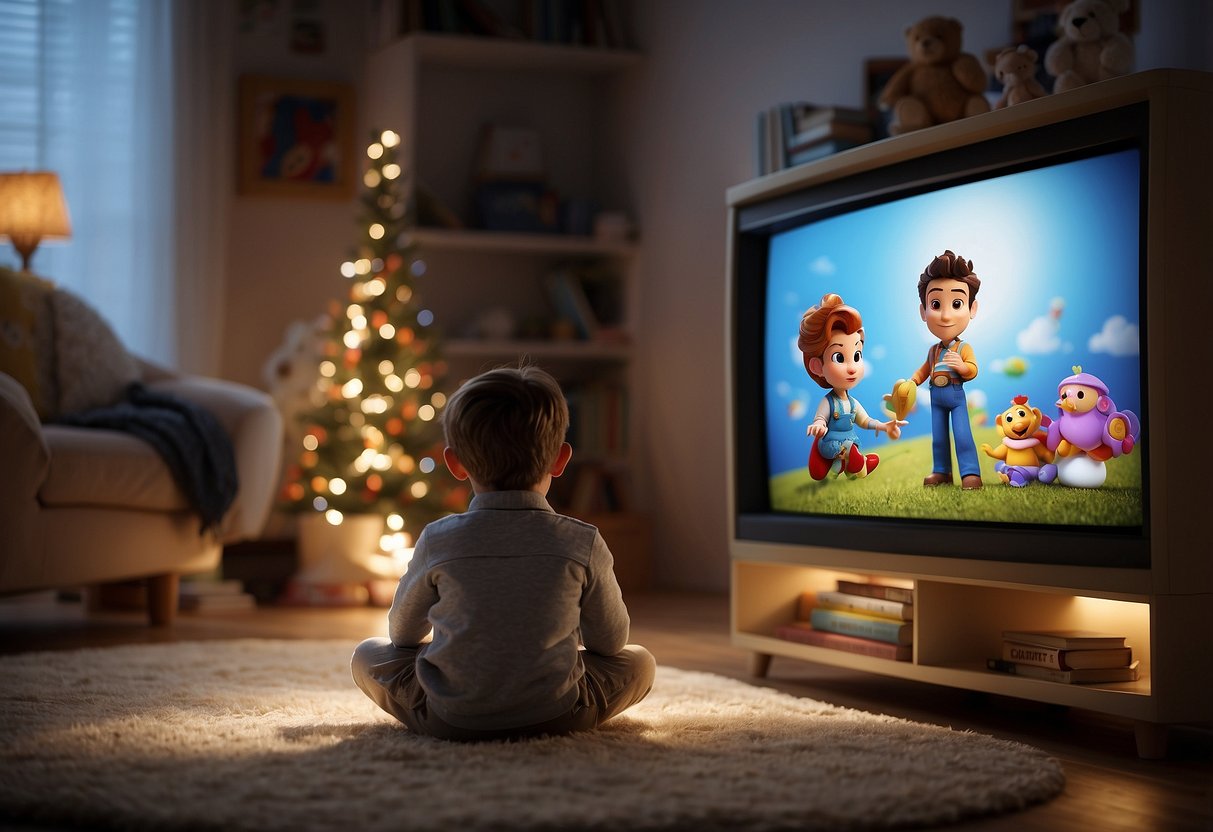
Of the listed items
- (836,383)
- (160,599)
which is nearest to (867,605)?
(836,383)

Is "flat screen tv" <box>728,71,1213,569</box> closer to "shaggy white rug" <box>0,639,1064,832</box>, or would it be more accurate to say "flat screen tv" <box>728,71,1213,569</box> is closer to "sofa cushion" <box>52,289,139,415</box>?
"shaggy white rug" <box>0,639,1064,832</box>

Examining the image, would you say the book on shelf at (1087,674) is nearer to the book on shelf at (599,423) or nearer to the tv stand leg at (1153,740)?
the tv stand leg at (1153,740)

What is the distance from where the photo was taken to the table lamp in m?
4.07

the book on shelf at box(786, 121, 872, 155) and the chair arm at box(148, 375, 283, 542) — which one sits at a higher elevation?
the book on shelf at box(786, 121, 872, 155)

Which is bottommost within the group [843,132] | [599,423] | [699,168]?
[599,423]

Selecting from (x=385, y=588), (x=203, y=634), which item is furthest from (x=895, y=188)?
(x=385, y=588)

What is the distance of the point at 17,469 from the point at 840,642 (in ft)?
5.94

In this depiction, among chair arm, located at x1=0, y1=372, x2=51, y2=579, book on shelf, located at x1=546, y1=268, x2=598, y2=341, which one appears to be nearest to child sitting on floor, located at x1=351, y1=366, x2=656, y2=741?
chair arm, located at x1=0, y1=372, x2=51, y2=579

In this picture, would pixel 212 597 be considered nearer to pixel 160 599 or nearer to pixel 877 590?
pixel 160 599


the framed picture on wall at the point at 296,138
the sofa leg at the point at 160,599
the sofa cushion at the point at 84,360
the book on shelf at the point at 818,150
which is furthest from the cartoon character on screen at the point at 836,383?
the framed picture on wall at the point at 296,138

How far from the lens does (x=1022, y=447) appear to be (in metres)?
2.11

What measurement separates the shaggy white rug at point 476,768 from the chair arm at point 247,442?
1.23 m

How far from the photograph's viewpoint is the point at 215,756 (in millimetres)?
1788

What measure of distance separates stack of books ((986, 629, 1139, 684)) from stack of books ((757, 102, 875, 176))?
174 centimetres
